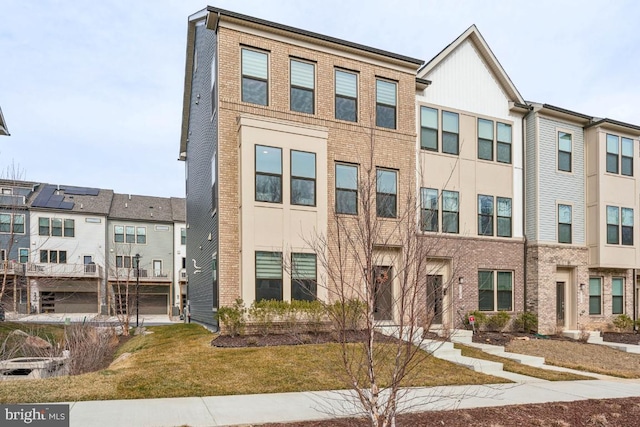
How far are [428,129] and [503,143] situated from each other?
3.85 m

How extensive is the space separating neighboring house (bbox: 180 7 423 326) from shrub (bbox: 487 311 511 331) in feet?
18.8

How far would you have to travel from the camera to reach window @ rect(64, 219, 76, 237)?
121 feet

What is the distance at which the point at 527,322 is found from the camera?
18.1m

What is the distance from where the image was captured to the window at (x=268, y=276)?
1356 cm

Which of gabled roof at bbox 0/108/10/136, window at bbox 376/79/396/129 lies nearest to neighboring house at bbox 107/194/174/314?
gabled roof at bbox 0/108/10/136

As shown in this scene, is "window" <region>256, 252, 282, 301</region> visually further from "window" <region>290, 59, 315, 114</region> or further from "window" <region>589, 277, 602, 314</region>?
"window" <region>589, 277, 602, 314</region>

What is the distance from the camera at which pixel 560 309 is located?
19.6 m

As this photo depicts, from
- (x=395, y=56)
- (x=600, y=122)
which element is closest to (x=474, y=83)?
(x=395, y=56)

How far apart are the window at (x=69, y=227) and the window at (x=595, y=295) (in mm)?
36416

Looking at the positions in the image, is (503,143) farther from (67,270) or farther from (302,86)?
(67,270)

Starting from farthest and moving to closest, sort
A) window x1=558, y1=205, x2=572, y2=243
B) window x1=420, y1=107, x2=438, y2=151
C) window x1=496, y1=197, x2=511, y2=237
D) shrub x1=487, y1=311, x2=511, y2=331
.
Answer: window x1=558, y1=205, x2=572, y2=243, window x1=496, y1=197, x2=511, y2=237, shrub x1=487, y1=311, x2=511, y2=331, window x1=420, y1=107, x2=438, y2=151

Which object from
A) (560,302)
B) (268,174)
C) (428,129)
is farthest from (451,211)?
(268,174)

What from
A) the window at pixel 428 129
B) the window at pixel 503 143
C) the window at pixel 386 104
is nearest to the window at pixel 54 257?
the window at pixel 386 104

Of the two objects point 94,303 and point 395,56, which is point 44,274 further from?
point 395,56
